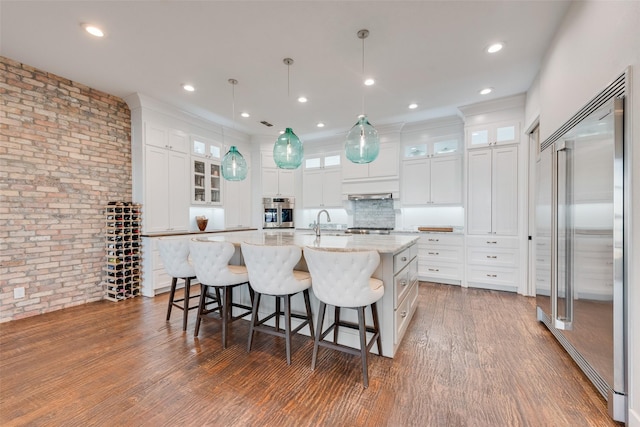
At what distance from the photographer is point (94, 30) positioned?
2453 millimetres

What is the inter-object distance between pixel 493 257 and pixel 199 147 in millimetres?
5247

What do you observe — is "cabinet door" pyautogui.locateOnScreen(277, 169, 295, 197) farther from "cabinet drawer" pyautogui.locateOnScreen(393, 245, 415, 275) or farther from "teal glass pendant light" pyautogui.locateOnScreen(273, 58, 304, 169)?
"cabinet drawer" pyautogui.locateOnScreen(393, 245, 415, 275)

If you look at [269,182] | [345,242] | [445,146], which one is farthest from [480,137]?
[269,182]

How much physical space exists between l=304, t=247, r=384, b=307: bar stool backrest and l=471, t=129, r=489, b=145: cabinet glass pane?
138 inches

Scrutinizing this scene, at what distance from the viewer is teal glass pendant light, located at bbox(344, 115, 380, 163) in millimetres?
2629

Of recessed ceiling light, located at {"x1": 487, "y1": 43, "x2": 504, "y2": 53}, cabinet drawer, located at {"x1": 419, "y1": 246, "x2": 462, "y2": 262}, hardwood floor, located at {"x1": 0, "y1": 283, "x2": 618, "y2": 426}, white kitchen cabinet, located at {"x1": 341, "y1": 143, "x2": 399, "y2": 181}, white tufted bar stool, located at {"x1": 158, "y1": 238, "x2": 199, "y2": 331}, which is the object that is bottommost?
hardwood floor, located at {"x1": 0, "y1": 283, "x2": 618, "y2": 426}

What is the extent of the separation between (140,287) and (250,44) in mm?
3641

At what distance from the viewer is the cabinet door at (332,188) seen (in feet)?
19.0

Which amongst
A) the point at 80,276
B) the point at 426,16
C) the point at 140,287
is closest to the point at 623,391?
the point at 426,16

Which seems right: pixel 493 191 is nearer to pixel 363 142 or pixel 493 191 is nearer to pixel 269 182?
pixel 363 142

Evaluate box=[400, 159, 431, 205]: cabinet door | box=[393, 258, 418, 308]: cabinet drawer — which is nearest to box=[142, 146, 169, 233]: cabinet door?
box=[393, 258, 418, 308]: cabinet drawer

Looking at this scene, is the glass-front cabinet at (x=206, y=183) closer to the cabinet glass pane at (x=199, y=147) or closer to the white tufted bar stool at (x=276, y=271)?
the cabinet glass pane at (x=199, y=147)

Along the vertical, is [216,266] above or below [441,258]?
above

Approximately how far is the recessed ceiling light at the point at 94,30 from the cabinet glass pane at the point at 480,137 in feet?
15.9
